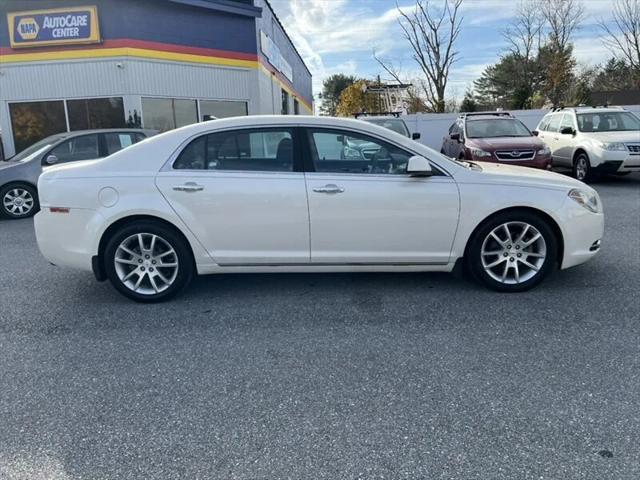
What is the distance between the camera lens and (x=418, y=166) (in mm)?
4176

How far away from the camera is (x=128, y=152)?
14.4 ft

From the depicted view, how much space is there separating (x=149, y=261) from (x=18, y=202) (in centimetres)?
604

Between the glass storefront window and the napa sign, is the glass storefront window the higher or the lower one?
the lower one

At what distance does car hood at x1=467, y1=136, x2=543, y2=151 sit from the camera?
1027 centimetres

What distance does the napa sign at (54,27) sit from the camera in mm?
14812

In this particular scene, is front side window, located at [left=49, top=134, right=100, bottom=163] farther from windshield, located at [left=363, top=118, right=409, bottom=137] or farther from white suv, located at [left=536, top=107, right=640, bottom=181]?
white suv, located at [left=536, top=107, right=640, bottom=181]

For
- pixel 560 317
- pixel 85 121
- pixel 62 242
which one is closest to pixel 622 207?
pixel 560 317

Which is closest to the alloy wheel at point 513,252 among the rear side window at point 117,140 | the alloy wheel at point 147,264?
the alloy wheel at point 147,264

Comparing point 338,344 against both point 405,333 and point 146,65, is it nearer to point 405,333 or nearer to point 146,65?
point 405,333

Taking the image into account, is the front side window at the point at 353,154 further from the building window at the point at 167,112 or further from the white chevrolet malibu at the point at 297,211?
the building window at the point at 167,112

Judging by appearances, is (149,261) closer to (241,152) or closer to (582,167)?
(241,152)

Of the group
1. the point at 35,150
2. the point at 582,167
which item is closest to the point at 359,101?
the point at 582,167

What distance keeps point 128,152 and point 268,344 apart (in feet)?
7.13

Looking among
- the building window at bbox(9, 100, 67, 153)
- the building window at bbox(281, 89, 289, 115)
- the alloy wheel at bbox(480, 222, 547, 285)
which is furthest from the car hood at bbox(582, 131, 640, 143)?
the building window at bbox(281, 89, 289, 115)
